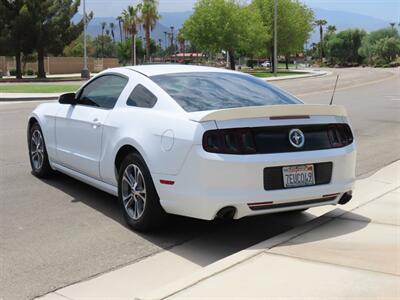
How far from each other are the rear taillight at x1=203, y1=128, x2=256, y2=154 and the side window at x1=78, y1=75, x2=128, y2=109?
5.77ft

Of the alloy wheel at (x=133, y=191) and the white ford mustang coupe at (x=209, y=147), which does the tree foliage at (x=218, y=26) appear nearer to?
the white ford mustang coupe at (x=209, y=147)

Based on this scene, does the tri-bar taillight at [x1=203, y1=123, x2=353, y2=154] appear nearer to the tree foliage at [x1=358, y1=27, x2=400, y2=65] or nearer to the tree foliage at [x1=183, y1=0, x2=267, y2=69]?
the tree foliage at [x1=183, y1=0, x2=267, y2=69]

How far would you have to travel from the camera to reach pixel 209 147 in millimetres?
4895

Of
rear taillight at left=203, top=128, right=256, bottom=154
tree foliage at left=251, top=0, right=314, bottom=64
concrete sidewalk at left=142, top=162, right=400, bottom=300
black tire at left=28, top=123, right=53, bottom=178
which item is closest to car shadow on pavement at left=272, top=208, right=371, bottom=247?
concrete sidewalk at left=142, top=162, right=400, bottom=300

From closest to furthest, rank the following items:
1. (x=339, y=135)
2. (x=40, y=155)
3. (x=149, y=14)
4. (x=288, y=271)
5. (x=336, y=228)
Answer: (x=288, y=271) < (x=336, y=228) < (x=339, y=135) < (x=40, y=155) < (x=149, y=14)

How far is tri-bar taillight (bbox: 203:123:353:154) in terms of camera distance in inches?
193

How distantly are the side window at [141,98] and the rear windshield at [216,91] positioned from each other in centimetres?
15

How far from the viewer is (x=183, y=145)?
4980 mm

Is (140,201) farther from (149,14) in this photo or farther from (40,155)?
(149,14)

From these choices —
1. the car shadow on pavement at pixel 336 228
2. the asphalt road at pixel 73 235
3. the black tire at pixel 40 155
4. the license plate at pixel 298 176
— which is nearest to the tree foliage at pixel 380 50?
the black tire at pixel 40 155

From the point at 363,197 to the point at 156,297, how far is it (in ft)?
12.3

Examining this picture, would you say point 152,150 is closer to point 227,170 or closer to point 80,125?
point 227,170

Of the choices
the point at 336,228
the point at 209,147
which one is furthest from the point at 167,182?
the point at 336,228

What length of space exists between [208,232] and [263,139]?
1301 mm
